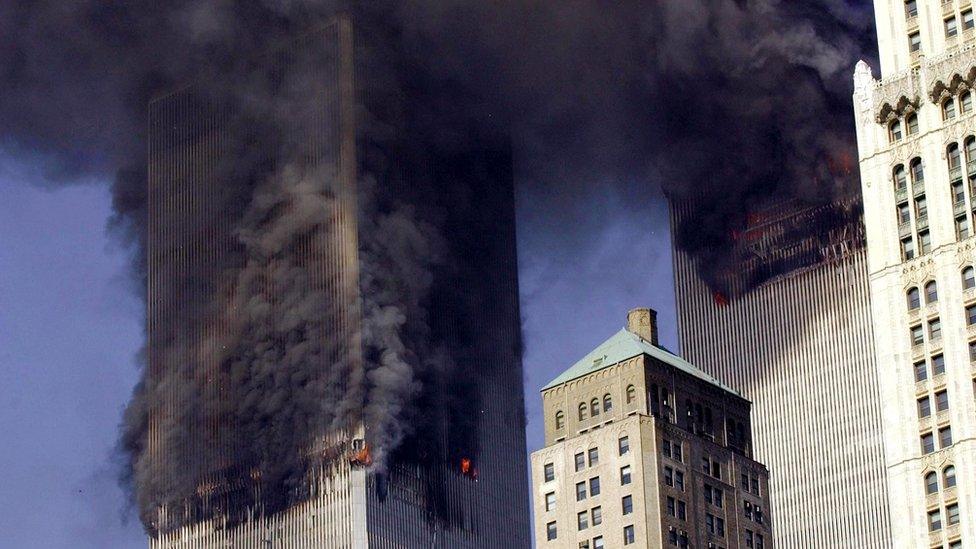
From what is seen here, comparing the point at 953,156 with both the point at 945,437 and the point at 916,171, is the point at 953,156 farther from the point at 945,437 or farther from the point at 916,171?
the point at 945,437

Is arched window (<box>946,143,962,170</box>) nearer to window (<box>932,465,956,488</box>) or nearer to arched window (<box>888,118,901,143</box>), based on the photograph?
arched window (<box>888,118,901,143</box>)

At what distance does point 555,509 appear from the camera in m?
175

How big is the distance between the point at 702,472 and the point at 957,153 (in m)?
46.0

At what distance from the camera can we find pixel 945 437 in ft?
425

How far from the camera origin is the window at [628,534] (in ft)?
557

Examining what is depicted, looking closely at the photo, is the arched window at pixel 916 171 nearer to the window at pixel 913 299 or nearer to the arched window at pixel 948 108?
the arched window at pixel 948 108

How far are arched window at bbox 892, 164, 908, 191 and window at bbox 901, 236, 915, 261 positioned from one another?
2.70m

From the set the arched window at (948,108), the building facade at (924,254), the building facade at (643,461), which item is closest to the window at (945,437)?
the building facade at (924,254)

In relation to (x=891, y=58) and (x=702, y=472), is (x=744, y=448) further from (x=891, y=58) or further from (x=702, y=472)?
(x=891, y=58)

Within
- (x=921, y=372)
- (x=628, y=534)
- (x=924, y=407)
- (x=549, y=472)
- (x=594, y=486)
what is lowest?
(x=924, y=407)

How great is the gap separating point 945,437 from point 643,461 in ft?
146

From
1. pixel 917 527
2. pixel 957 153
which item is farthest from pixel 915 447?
pixel 957 153

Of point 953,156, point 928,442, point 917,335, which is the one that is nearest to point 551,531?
point 917,335

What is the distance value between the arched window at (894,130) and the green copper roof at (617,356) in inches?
1645
